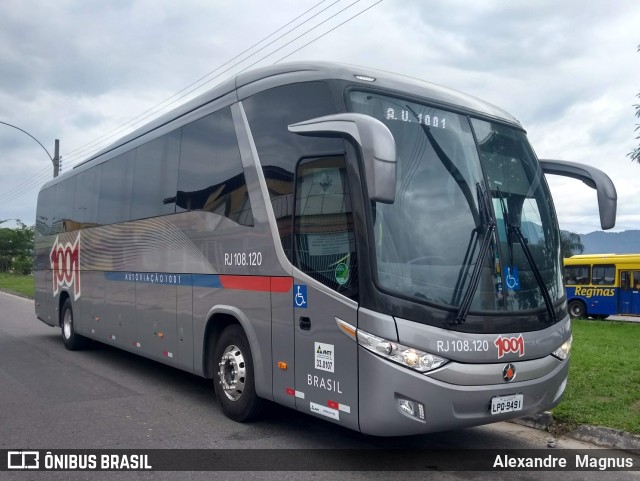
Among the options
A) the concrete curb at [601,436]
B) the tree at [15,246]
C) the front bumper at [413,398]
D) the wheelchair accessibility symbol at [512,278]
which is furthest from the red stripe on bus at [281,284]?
the tree at [15,246]

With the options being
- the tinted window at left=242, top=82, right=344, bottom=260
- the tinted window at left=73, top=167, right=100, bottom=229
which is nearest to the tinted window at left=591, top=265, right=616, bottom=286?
the tinted window at left=73, top=167, right=100, bottom=229

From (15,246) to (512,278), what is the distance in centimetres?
7331

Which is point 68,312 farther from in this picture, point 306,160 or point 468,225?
point 468,225

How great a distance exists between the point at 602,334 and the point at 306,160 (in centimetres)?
1300

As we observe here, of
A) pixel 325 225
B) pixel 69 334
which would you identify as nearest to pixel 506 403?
pixel 325 225

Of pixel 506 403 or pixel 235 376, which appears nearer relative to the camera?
pixel 506 403

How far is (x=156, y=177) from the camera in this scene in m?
8.94

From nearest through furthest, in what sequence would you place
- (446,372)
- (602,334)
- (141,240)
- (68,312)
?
(446,372)
(141,240)
(68,312)
(602,334)

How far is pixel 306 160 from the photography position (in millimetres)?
5789

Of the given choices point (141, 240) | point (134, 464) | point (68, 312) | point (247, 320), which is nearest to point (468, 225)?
point (247, 320)

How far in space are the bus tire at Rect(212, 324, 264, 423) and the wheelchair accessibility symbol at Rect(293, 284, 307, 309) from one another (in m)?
1.10

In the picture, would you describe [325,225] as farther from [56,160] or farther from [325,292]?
[56,160]

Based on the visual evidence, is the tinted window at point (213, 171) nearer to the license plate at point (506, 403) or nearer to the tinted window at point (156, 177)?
the tinted window at point (156, 177)

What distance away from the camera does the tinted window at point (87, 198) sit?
1144cm
